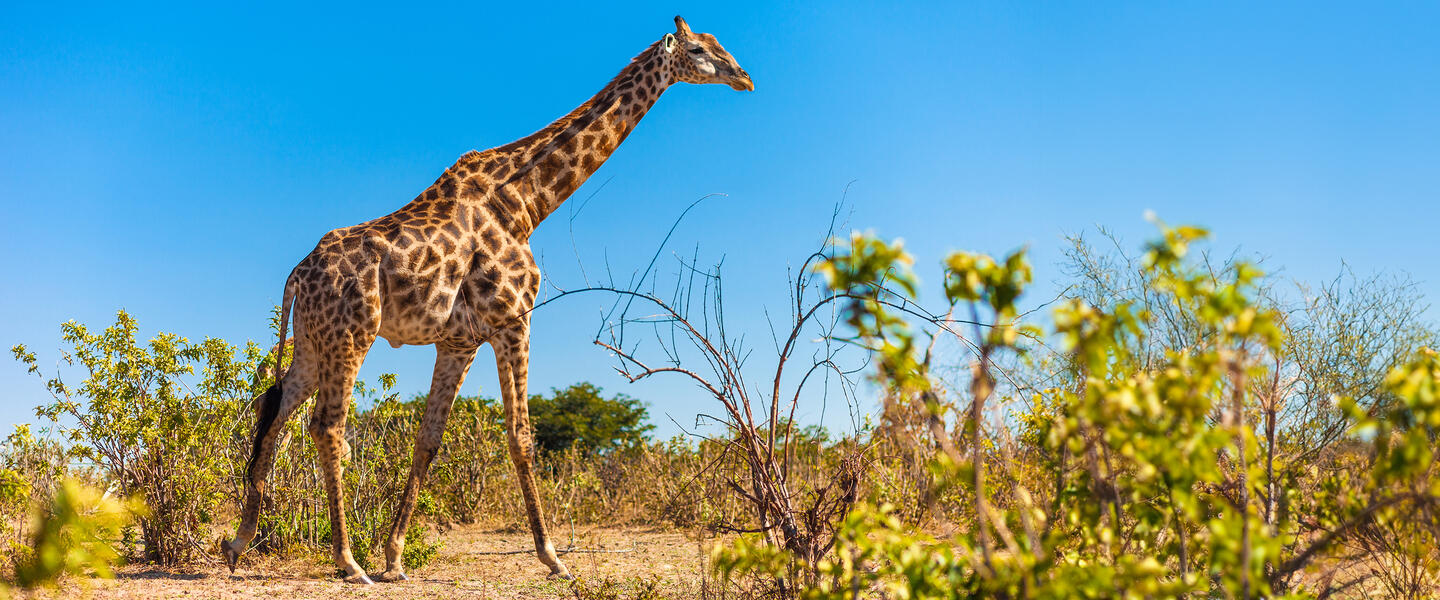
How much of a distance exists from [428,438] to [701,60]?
3.76 meters

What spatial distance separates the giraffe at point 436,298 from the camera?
648cm

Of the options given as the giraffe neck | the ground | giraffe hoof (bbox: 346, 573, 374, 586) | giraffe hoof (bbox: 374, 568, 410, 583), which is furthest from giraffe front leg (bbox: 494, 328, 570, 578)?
giraffe hoof (bbox: 346, 573, 374, 586)

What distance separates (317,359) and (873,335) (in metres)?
5.09

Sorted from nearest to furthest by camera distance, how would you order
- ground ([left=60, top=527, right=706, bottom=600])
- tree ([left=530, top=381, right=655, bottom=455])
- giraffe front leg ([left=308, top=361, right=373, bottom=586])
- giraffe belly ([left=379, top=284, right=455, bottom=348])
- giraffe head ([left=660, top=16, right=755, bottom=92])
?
ground ([left=60, top=527, right=706, bottom=600]), giraffe front leg ([left=308, top=361, right=373, bottom=586]), giraffe belly ([left=379, top=284, right=455, bottom=348]), giraffe head ([left=660, top=16, right=755, bottom=92]), tree ([left=530, top=381, right=655, bottom=455])

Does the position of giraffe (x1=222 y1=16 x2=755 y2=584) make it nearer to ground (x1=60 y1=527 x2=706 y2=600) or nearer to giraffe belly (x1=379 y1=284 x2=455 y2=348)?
giraffe belly (x1=379 y1=284 x2=455 y2=348)

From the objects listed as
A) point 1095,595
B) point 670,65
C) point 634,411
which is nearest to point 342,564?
point 670,65

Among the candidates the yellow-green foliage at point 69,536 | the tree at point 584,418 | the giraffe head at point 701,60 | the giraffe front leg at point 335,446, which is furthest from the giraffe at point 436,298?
the tree at point 584,418

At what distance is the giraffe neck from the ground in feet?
8.70

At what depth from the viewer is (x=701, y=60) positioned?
26.4ft

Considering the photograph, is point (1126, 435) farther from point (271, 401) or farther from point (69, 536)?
point (271, 401)

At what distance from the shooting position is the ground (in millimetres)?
6070

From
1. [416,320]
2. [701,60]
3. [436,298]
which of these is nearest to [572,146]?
[701,60]

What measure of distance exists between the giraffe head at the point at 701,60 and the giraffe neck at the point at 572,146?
0.10 metres

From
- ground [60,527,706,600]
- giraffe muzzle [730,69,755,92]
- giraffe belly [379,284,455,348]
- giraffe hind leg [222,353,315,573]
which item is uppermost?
giraffe muzzle [730,69,755,92]
